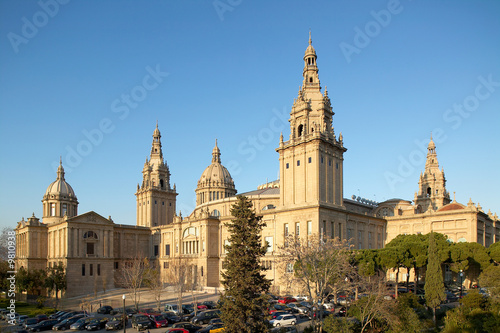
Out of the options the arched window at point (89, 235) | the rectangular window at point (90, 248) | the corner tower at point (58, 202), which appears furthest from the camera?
the corner tower at point (58, 202)

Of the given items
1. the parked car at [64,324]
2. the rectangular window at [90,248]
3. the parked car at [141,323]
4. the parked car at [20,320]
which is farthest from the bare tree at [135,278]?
the parked car at [20,320]

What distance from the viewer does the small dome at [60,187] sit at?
9617 cm

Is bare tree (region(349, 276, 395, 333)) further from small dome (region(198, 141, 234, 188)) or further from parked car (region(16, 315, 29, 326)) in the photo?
small dome (region(198, 141, 234, 188))

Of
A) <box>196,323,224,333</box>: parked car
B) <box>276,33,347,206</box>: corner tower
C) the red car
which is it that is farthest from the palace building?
<box>196,323,224,333</box>: parked car

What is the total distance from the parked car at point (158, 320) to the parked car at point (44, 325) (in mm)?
10887

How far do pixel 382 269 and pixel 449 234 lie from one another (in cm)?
2315

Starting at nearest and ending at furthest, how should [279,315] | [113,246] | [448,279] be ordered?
1. [279,315]
2. [448,279]
3. [113,246]

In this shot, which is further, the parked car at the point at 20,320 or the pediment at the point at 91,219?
the pediment at the point at 91,219

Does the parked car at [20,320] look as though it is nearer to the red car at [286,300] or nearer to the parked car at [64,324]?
the parked car at [64,324]

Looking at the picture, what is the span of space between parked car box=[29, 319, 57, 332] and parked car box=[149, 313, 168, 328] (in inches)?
429

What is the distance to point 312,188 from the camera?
6500 cm

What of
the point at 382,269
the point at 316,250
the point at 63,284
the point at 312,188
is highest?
the point at 312,188

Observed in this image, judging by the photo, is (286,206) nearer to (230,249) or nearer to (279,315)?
(279,315)

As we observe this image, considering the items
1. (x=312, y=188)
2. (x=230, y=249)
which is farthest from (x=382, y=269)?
(x=230, y=249)
